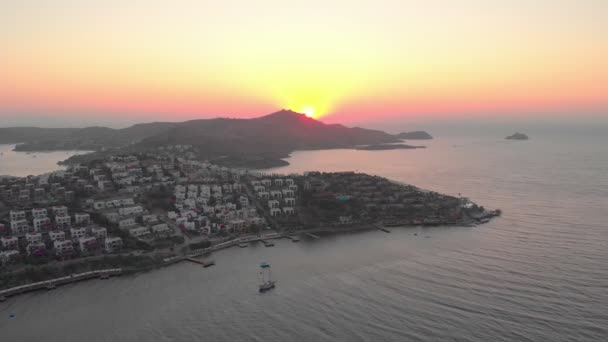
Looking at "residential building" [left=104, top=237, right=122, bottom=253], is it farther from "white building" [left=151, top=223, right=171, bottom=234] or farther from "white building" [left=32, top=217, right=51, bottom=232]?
"white building" [left=32, top=217, right=51, bottom=232]

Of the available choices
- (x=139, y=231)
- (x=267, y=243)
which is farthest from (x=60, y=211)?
(x=267, y=243)

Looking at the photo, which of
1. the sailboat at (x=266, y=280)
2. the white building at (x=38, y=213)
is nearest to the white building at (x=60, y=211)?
the white building at (x=38, y=213)

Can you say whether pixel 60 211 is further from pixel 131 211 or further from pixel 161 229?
pixel 161 229

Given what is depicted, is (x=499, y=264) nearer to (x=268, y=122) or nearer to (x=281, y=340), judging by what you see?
(x=281, y=340)

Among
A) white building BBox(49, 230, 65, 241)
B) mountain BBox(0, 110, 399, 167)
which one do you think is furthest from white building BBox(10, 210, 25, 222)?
mountain BBox(0, 110, 399, 167)

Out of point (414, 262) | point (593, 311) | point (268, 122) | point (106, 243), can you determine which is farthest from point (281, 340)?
point (268, 122)
